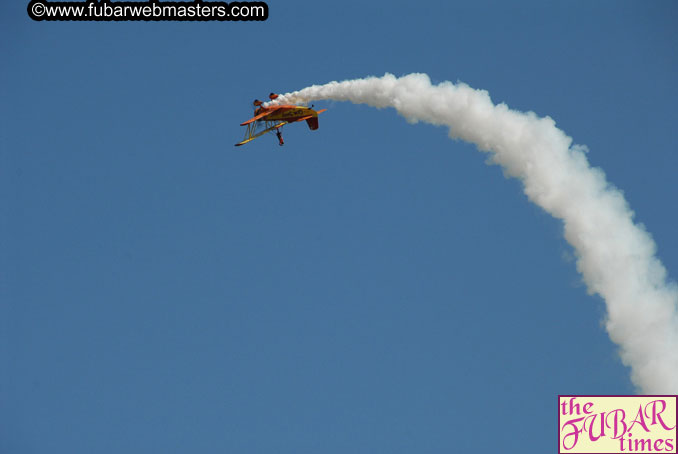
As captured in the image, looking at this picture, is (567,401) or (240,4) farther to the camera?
(240,4)

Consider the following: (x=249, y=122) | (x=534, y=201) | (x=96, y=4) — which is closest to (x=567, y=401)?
(x=534, y=201)

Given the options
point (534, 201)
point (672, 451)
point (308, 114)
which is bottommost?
point (672, 451)

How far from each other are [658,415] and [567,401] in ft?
16.9

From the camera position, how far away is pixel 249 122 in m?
96.5

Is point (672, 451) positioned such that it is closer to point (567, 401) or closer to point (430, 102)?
point (567, 401)

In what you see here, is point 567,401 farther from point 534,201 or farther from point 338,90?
point 338,90

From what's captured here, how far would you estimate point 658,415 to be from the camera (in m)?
80.3

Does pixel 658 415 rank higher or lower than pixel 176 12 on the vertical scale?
lower

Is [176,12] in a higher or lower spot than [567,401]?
higher

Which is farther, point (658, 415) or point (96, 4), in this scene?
point (96, 4)

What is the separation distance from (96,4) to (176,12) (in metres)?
5.78

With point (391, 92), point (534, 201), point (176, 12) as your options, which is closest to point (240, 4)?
point (176, 12)

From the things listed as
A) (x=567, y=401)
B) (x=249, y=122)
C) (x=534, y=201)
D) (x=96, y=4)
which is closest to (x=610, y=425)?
(x=567, y=401)

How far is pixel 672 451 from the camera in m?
78.7
